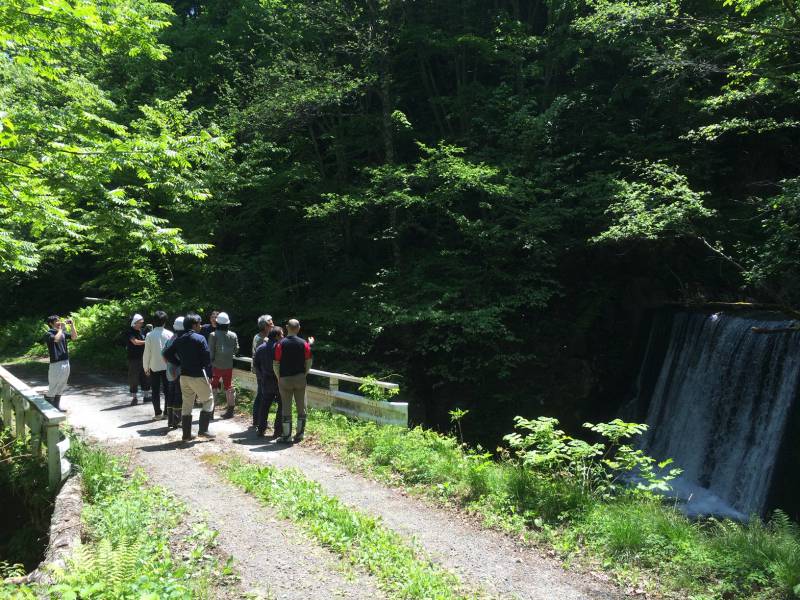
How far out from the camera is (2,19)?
7.39 m

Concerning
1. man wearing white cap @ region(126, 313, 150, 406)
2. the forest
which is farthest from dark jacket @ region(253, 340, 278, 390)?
the forest

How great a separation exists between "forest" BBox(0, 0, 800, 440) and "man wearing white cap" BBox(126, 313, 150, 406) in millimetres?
4009

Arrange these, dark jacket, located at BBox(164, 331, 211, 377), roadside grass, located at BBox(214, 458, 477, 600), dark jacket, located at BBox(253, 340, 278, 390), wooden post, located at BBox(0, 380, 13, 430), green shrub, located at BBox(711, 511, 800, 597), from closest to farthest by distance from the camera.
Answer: green shrub, located at BBox(711, 511, 800, 597) < roadside grass, located at BBox(214, 458, 477, 600) < dark jacket, located at BBox(164, 331, 211, 377) < dark jacket, located at BBox(253, 340, 278, 390) < wooden post, located at BBox(0, 380, 13, 430)

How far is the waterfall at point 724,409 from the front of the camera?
43.0 feet

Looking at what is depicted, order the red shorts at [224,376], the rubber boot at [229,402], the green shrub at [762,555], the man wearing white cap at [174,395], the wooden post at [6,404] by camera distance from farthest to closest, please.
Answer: the rubber boot at [229,402] < the red shorts at [224,376] < the man wearing white cap at [174,395] < the wooden post at [6,404] < the green shrub at [762,555]

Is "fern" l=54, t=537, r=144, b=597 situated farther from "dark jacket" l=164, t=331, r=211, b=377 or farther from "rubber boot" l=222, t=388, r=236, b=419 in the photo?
"rubber boot" l=222, t=388, r=236, b=419

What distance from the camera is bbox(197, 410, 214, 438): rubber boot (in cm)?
1028

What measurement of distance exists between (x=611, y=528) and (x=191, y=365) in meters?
6.66

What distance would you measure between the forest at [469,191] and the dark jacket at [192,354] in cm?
698

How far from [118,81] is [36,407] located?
20506 mm

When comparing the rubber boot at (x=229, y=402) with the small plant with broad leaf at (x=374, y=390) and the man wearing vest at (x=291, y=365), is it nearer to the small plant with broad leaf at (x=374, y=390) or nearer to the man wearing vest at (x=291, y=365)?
the man wearing vest at (x=291, y=365)

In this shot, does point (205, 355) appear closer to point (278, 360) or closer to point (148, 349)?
point (278, 360)

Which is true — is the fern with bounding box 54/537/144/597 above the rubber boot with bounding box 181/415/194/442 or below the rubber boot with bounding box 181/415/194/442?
above

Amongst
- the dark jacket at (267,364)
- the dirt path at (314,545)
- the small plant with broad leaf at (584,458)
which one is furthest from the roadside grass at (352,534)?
the dark jacket at (267,364)
